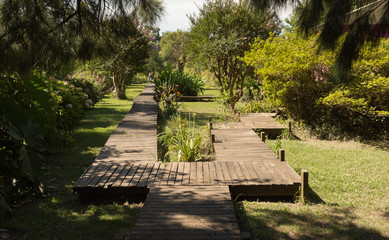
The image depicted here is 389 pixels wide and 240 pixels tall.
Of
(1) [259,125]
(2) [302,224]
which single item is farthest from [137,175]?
(1) [259,125]

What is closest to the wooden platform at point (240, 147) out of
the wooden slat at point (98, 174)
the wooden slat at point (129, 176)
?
the wooden slat at point (129, 176)

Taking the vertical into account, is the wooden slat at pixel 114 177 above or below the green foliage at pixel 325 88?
below

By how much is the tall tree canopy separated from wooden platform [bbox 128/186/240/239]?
8.67ft

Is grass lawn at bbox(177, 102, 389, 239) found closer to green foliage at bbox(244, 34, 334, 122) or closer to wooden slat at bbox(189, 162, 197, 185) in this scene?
wooden slat at bbox(189, 162, 197, 185)

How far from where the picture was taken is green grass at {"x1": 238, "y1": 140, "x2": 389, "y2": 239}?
357cm

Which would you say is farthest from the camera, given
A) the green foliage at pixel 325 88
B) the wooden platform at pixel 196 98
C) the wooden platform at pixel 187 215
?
the wooden platform at pixel 196 98

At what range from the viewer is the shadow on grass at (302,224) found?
11.4 ft

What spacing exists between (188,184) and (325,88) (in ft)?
19.6

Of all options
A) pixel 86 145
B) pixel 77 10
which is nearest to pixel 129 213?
pixel 77 10

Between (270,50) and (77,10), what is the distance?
6.15 meters

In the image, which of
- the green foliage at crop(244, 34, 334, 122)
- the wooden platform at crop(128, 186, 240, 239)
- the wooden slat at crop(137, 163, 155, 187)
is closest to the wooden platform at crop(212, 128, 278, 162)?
the wooden slat at crop(137, 163, 155, 187)

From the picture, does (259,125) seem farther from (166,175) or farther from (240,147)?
(166,175)

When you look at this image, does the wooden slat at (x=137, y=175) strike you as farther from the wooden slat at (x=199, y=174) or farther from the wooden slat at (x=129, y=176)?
the wooden slat at (x=199, y=174)

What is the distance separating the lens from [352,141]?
26.7ft
